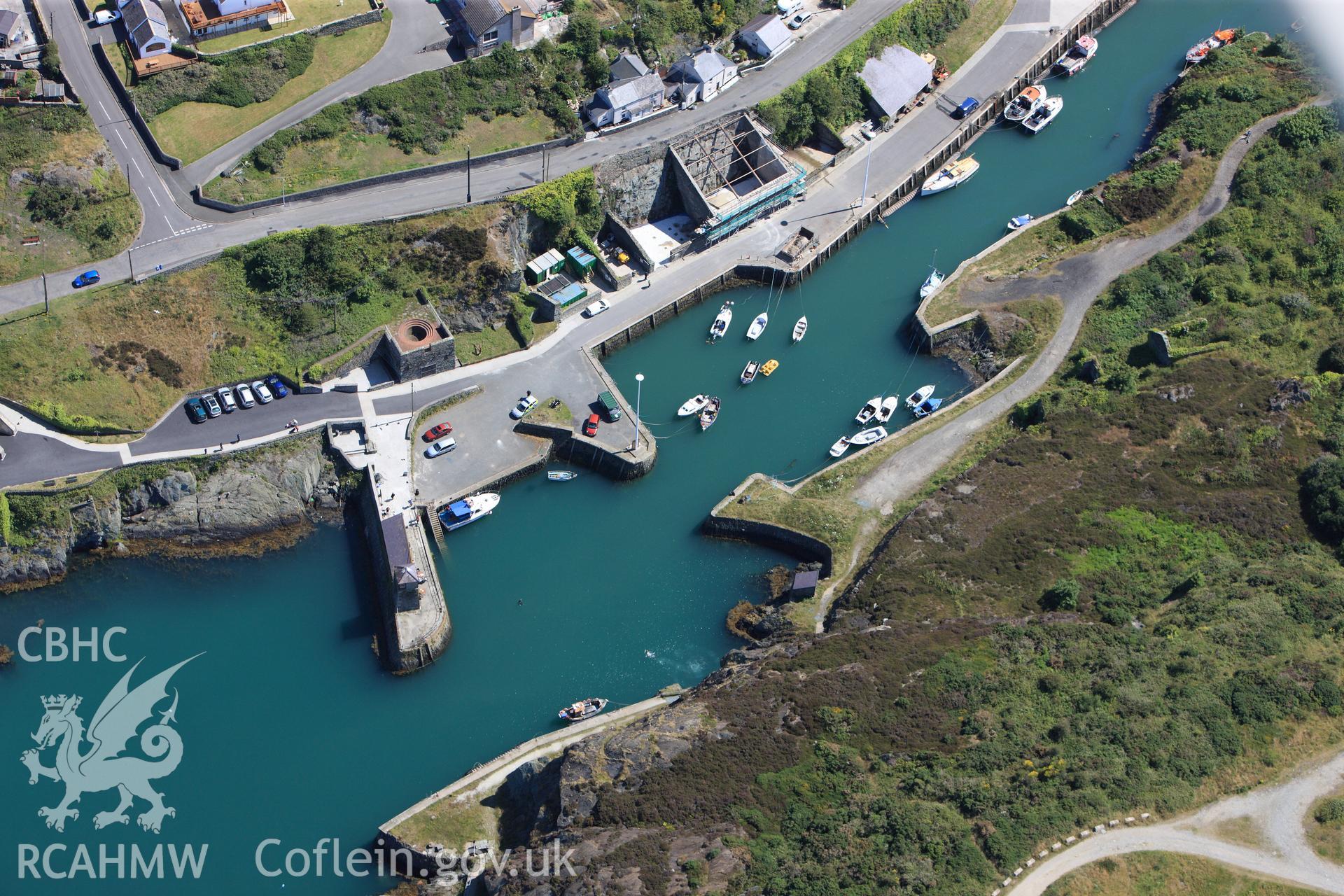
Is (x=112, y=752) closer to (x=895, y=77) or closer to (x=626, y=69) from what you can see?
(x=626, y=69)

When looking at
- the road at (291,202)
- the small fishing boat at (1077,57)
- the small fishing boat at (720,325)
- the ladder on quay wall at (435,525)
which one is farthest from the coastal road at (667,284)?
the road at (291,202)

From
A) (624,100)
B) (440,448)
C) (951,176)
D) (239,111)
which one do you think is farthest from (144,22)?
(951,176)

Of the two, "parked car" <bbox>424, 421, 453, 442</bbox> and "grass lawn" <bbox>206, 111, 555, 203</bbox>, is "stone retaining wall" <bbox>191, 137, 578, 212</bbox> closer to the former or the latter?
"grass lawn" <bbox>206, 111, 555, 203</bbox>

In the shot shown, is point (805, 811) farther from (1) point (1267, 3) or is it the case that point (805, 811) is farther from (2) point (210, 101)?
(1) point (1267, 3)

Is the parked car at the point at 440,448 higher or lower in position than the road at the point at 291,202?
lower

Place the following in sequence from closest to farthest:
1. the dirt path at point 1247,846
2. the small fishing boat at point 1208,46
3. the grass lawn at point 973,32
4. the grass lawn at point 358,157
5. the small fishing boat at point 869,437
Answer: the dirt path at point 1247,846 → the small fishing boat at point 869,437 → the grass lawn at point 358,157 → the grass lawn at point 973,32 → the small fishing boat at point 1208,46

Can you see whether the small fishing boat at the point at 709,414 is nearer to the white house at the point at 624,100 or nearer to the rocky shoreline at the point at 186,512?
the rocky shoreline at the point at 186,512

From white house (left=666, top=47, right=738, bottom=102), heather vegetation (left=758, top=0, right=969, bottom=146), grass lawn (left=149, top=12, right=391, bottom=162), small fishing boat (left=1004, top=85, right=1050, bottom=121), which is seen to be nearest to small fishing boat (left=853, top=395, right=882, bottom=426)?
heather vegetation (left=758, top=0, right=969, bottom=146)
